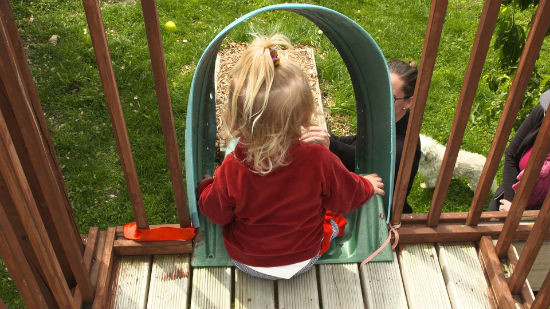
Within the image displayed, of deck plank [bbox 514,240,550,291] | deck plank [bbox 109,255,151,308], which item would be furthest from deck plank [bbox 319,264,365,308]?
deck plank [bbox 514,240,550,291]

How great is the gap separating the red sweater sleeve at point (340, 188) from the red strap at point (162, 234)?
610 millimetres

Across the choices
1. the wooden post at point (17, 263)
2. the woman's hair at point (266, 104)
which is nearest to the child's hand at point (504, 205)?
the woman's hair at point (266, 104)

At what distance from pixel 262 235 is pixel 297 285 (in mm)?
288

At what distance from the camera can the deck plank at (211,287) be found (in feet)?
7.33

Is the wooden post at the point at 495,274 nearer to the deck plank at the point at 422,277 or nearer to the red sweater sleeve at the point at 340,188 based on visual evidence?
the deck plank at the point at 422,277

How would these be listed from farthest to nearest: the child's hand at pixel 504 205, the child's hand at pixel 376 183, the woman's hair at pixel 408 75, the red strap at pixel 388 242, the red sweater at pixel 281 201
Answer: the child's hand at pixel 504 205 → the woman's hair at pixel 408 75 → the child's hand at pixel 376 183 → the red strap at pixel 388 242 → the red sweater at pixel 281 201

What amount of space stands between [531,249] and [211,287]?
1.22 m

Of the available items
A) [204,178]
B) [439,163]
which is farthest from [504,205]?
[204,178]

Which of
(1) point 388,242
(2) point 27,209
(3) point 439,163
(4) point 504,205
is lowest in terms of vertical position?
(3) point 439,163

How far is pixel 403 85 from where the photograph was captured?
2766 mm

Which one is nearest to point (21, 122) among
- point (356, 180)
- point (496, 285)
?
point (356, 180)

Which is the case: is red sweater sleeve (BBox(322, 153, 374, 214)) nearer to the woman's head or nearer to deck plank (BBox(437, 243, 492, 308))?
deck plank (BBox(437, 243, 492, 308))

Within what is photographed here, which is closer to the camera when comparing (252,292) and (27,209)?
(27,209)

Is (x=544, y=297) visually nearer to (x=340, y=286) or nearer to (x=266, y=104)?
(x=340, y=286)
